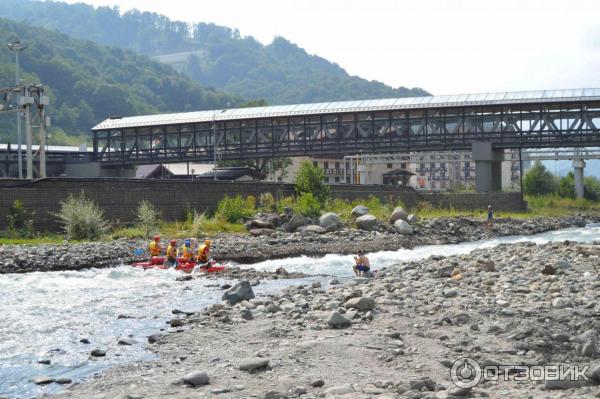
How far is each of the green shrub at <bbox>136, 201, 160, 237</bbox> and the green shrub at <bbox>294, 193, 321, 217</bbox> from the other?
7.02 m

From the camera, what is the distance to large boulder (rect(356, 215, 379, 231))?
115 feet

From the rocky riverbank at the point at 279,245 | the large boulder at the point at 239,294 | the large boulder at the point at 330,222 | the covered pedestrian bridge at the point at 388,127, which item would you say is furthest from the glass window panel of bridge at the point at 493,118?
the large boulder at the point at 239,294

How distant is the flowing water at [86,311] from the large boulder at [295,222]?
25.6ft

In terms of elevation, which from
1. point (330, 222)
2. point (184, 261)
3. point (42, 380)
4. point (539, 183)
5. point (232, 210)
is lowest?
point (42, 380)

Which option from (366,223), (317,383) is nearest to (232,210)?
(366,223)

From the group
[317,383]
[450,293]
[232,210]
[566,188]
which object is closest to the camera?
[317,383]

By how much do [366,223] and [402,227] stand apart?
1.74m

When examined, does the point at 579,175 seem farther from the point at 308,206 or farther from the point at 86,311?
the point at 86,311

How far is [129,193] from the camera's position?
32.3 m

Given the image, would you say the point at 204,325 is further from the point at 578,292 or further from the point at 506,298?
the point at 578,292

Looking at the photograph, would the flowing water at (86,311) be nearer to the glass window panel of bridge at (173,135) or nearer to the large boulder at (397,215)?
the large boulder at (397,215)

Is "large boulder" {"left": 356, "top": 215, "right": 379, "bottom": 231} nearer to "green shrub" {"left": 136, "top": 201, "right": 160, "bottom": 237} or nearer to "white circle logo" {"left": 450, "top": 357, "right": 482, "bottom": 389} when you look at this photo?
"green shrub" {"left": 136, "top": 201, "right": 160, "bottom": 237}

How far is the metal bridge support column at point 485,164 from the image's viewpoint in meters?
53.6

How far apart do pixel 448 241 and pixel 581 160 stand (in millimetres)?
37348
